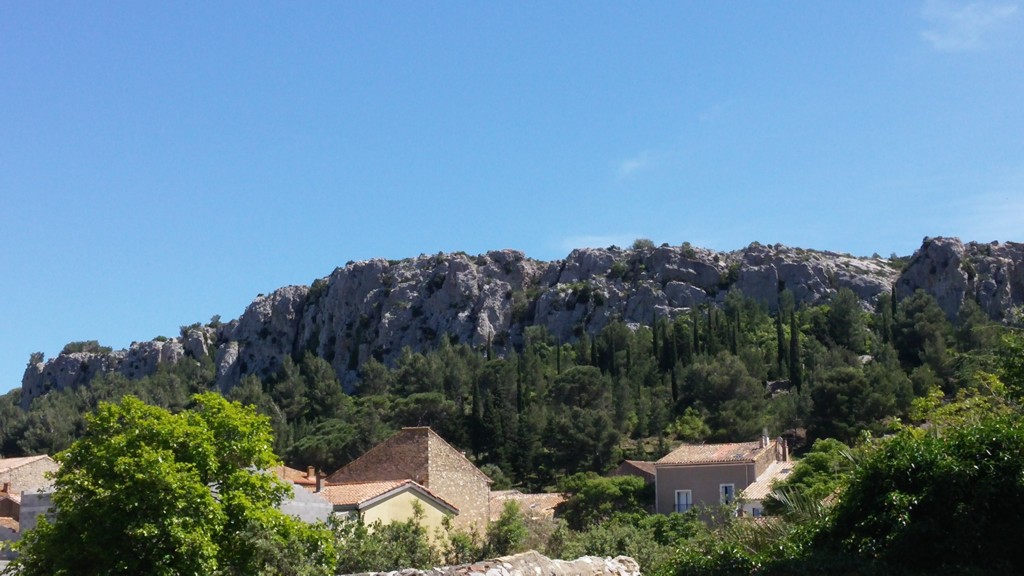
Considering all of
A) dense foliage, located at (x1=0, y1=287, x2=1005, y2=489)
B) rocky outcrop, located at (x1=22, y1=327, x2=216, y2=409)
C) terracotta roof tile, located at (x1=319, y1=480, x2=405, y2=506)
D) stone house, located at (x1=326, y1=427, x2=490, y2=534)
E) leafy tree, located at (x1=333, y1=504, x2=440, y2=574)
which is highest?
rocky outcrop, located at (x1=22, y1=327, x2=216, y2=409)

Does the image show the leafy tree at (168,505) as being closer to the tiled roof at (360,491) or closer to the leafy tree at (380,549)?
the leafy tree at (380,549)

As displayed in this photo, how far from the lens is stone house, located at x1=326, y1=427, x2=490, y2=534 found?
133ft

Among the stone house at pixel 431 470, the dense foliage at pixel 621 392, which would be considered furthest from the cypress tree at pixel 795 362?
the stone house at pixel 431 470

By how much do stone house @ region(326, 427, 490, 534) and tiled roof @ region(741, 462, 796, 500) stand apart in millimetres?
10282

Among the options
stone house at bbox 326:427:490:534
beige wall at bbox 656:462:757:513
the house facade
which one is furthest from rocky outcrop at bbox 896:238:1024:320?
the house facade

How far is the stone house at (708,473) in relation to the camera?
49.8 meters

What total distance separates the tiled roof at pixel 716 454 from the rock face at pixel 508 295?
62572mm

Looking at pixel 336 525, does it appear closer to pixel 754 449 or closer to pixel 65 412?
pixel 754 449

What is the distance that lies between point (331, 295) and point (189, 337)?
68.0ft

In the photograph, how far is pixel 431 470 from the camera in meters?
40.6

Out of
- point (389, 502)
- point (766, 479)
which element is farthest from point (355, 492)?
point (766, 479)

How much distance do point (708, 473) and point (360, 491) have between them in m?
21.7

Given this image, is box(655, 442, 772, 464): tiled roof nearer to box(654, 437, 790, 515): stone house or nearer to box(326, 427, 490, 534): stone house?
box(654, 437, 790, 515): stone house

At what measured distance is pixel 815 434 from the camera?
2554 inches
